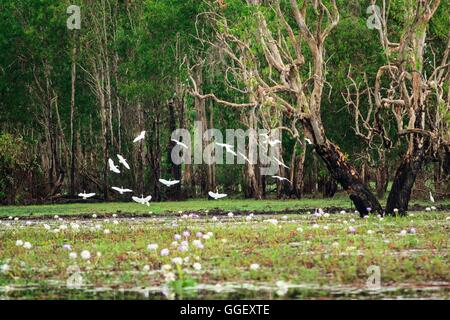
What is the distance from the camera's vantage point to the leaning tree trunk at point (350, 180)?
26.5m

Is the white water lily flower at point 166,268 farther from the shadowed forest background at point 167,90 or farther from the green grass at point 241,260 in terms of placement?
the shadowed forest background at point 167,90

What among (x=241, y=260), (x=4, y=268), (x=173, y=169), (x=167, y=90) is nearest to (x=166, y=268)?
(x=241, y=260)

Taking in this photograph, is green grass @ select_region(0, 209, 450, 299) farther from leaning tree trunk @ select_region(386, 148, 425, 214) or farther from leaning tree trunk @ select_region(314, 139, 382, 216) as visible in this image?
leaning tree trunk @ select_region(314, 139, 382, 216)

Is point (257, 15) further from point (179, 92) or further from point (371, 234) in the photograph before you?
point (179, 92)

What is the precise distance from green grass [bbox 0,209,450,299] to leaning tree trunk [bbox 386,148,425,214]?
2.98m

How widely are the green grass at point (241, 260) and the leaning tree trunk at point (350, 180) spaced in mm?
3119

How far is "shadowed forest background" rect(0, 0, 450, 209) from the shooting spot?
39.8 m

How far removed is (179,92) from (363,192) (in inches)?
817

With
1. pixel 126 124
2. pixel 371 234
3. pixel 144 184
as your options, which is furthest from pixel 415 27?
pixel 126 124

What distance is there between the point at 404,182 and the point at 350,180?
128 cm

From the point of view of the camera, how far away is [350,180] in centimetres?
2664

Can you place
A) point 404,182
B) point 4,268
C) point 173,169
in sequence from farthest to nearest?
point 173,169
point 404,182
point 4,268

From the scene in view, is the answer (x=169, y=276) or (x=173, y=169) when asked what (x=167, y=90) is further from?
(x=169, y=276)

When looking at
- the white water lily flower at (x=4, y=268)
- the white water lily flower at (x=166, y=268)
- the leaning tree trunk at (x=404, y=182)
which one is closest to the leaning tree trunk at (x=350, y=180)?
the leaning tree trunk at (x=404, y=182)
